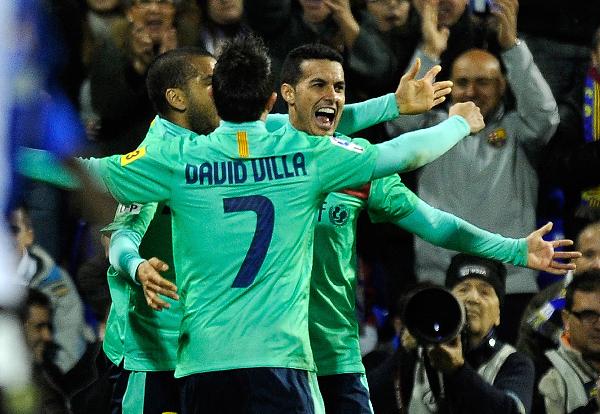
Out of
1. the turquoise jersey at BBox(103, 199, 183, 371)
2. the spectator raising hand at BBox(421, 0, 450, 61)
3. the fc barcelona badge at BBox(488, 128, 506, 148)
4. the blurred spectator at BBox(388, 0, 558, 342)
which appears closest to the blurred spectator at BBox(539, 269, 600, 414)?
the blurred spectator at BBox(388, 0, 558, 342)

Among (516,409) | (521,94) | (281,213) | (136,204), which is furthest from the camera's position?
(521,94)

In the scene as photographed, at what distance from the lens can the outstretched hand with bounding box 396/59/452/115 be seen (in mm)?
5301

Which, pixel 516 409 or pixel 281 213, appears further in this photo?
pixel 516 409

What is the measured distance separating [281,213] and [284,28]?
3.28m

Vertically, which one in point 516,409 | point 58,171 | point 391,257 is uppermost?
point 58,171

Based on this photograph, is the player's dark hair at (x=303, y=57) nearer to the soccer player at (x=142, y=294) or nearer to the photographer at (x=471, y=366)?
the soccer player at (x=142, y=294)

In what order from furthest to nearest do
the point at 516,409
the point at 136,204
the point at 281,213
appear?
the point at 516,409 < the point at 136,204 < the point at 281,213

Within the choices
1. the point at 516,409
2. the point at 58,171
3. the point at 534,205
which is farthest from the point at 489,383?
the point at 58,171

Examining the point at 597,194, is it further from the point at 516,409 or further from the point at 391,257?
the point at 516,409

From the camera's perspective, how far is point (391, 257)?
7.52 meters

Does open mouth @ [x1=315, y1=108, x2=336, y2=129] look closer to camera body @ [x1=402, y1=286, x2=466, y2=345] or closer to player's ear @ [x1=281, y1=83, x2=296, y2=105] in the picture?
player's ear @ [x1=281, y1=83, x2=296, y2=105]

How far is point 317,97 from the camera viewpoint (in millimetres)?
5543

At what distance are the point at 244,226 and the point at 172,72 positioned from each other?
1062 mm

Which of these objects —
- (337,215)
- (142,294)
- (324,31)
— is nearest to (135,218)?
(142,294)
